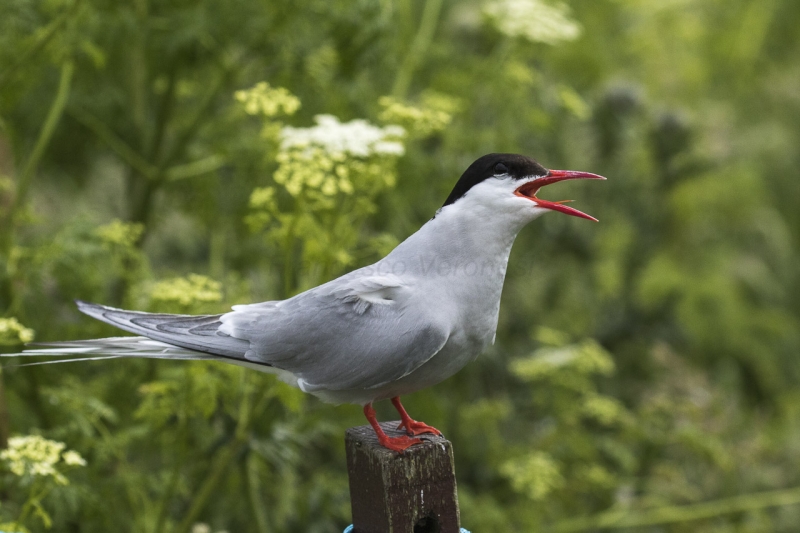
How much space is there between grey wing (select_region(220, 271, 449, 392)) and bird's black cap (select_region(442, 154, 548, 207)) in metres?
0.27

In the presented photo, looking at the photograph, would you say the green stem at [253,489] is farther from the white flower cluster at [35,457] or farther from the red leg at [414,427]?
the red leg at [414,427]

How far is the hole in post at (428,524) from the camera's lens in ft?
6.03

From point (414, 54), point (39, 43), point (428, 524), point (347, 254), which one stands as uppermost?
point (414, 54)

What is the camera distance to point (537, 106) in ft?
13.4

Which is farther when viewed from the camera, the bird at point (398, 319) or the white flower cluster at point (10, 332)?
the white flower cluster at point (10, 332)

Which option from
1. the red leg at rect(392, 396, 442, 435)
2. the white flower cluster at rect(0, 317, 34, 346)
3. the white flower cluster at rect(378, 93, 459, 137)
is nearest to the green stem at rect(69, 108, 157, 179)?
the white flower cluster at rect(378, 93, 459, 137)

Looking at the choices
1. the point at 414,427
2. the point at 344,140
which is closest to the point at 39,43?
the point at 344,140

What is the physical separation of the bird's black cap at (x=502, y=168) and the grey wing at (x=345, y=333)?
274 mm

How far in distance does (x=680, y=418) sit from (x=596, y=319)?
977 mm

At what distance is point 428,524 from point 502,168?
748 mm

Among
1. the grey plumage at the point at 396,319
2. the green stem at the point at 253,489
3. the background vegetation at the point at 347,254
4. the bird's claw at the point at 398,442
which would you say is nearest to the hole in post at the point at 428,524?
the bird's claw at the point at 398,442

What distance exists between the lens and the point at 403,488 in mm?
1799

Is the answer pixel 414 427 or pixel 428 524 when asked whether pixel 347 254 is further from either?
pixel 428 524

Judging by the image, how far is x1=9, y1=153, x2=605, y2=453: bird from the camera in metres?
1.88
